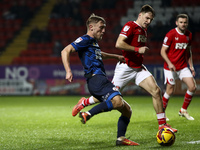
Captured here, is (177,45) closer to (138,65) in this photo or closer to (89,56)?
(138,65)

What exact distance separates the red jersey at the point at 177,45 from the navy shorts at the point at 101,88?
3245 mm

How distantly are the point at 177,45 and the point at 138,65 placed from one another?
219 cm

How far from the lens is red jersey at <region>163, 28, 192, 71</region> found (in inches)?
296

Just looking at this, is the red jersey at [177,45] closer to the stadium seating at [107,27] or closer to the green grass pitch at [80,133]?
the green grass pitch at [80,133]

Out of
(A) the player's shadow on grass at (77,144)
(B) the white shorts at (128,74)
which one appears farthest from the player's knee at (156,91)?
(A) the player's shadow on grass at (77,144)

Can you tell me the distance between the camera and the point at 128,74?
5.82 m

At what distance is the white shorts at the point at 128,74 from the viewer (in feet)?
18.5

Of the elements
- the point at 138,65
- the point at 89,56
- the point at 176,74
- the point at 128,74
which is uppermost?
the point at 89,56

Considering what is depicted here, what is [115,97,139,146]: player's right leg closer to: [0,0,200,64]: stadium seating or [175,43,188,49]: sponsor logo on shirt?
[175,43,188,49]: sponsor logo on shirt

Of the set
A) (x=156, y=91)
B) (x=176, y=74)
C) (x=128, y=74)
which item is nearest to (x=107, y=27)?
(x=176, y=74)

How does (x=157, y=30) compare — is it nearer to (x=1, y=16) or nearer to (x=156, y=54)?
(x=156, y=54)

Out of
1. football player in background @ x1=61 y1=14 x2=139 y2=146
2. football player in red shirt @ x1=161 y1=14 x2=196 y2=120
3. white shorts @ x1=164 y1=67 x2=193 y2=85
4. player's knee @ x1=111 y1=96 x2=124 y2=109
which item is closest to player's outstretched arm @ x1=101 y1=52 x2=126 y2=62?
football player in background @ x1=61 y1=14 x2=139 y2=146

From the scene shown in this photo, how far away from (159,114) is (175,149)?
1.09 m

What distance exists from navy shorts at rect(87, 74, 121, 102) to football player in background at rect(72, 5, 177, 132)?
67 cm
